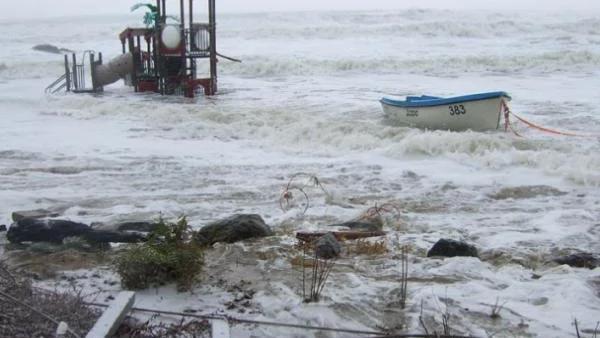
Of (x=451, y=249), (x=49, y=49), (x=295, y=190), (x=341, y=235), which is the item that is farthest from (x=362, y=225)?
(x=49, y=49)

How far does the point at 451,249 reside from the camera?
21.8 feet

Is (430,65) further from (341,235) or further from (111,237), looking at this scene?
(111,237)

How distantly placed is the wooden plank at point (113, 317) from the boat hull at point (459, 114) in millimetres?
10034

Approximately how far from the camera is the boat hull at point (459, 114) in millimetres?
13430

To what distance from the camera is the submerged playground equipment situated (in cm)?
2047

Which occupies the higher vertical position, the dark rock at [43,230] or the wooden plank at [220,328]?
the wooden plank at [220,328]

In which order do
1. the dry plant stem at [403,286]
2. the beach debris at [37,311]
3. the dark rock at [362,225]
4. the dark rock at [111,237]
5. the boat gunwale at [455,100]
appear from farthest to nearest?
the boat gunwale at [455,100], the dark rock at [362,225], the dark rock at [111,237], the dry plant stem at [403,286], the beach debris at [37,311]

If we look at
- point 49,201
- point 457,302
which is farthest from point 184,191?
point 457,302

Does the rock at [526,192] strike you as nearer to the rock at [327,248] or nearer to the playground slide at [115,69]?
the rock at [327,248]

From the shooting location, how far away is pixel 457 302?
5.38 meters

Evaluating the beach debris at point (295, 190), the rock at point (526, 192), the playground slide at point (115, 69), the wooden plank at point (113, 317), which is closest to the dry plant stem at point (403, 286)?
the wooden plank at point (113, 317)

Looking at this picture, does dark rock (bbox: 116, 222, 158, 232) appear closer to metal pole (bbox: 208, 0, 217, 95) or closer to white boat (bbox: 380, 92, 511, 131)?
white boat (bbox: 380, 92, 511, 131)

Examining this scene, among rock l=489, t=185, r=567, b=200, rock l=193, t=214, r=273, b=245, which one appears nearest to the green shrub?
rock l=193, t=214, r=273, b=245

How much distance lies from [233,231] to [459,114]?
25.6 ft
